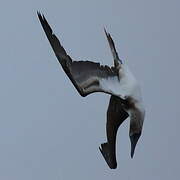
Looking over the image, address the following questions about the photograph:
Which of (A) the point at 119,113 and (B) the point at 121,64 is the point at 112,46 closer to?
(B) the point at 121,64

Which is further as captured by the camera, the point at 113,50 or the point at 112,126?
the point at 112,126

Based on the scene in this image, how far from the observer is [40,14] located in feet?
8.83

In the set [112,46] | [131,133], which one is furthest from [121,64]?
[131,133]

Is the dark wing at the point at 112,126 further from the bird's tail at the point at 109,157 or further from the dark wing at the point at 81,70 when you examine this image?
the dark wing at the point at 81,70

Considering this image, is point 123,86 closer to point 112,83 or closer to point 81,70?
point 112,83

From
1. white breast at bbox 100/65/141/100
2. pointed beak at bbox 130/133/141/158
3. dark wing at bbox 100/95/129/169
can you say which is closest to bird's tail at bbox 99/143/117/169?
dark wing at bbox 100/95/129/169

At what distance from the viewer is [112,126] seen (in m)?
3.12

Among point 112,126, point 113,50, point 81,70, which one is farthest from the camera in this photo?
point 112,126

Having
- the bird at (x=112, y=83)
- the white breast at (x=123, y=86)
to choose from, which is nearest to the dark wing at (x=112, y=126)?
the bird at (x=112, y=83)

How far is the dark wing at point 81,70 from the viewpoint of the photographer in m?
2.74

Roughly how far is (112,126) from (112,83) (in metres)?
0.30

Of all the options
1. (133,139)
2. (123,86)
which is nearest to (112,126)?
(133,139)

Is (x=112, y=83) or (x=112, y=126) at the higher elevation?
(x=112, y=83)

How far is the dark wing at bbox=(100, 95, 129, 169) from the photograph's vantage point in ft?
10.00
